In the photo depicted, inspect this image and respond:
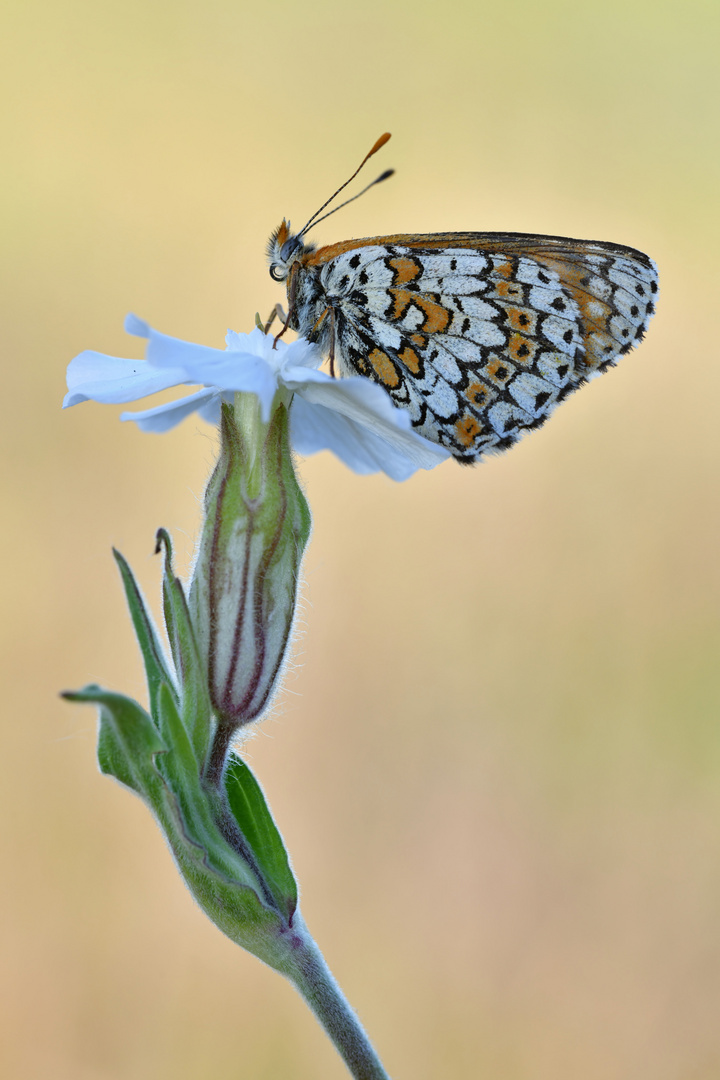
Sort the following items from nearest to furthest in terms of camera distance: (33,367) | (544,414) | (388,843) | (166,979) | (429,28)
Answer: (544,414)
(166,979)
(388,843)
(33,367)
(429,28)

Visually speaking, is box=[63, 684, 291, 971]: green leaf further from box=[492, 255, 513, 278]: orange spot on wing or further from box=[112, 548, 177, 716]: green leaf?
box=[492, 255, 513, 278]: orange spot on wing

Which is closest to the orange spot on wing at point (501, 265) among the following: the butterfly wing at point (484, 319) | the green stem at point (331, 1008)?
the butterfly wing at point (484, 319)

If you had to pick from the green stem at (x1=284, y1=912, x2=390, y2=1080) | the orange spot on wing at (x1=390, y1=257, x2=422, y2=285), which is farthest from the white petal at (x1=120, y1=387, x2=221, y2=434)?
the green stem at (x1=284, y1=912, x2=390, y2=1080)

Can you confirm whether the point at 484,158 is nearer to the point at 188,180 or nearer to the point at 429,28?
the point at 429,28

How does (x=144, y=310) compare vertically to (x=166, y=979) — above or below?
above

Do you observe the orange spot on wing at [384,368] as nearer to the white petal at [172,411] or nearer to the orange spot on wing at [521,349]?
the orange spot on wing at [521,349]

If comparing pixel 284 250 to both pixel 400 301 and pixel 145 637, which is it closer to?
pixel 400 301

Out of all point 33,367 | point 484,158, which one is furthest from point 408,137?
point 33,367
